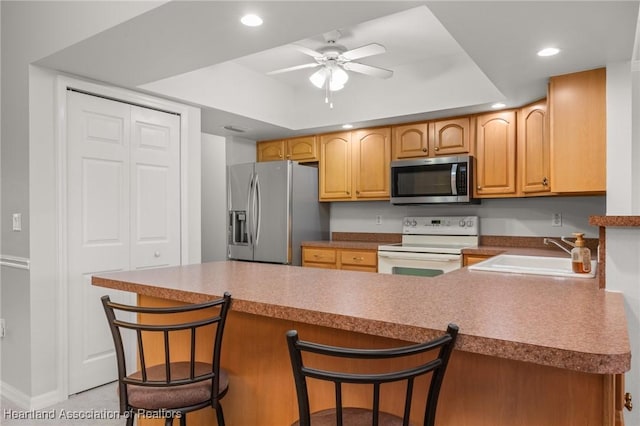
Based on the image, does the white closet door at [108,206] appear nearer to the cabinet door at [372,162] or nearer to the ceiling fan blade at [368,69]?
the ceiling fan blade at [368,69]

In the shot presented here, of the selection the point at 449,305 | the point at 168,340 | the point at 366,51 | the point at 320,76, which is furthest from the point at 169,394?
the point at 320,76

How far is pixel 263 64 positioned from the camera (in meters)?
3.74

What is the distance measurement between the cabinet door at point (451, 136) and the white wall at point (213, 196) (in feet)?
8.72

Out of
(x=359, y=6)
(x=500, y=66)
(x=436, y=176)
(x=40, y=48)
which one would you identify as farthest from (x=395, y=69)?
(x=40, y=48)

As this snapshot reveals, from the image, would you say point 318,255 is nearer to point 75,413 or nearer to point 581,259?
point 75,413

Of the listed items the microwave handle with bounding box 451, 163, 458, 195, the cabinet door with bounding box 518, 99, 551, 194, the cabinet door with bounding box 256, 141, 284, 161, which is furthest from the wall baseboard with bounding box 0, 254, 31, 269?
the cabinet door with bounding box 518, 99, 551, 194

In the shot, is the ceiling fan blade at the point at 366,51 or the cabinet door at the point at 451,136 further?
the cabinet door at the point at 451,136

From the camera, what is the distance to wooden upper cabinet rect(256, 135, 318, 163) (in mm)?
4629

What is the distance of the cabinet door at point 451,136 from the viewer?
3.74 metres

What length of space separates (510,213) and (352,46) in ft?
6.75

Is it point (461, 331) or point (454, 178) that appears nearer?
point (461, 331)

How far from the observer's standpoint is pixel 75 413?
2.47 m

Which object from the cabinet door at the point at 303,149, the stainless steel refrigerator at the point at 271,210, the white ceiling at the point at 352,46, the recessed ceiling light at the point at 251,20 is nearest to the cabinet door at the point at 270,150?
the cabinet door at the point at 303,149

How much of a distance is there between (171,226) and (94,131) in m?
0.89
